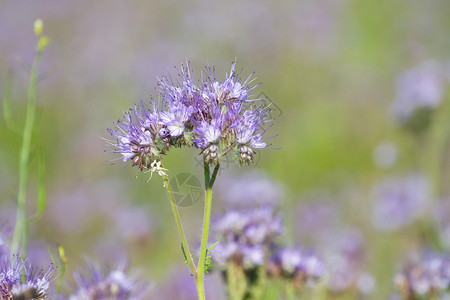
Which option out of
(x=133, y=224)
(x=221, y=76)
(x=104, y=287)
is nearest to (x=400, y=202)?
(x=133, y=224)

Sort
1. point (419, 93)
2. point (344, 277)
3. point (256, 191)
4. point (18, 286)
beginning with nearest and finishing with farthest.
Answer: point (18, 286) < point (344, 277) < point (256, 191) < point (419, 93)

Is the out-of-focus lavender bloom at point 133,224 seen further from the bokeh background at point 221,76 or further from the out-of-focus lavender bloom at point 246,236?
the out-of-focus lavender bloom at point 246,236

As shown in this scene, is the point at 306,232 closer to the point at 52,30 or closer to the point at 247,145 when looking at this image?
the point at 247,145

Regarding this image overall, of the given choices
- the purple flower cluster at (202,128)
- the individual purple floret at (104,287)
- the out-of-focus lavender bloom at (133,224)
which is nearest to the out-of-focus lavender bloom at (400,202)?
the out-of-focus lavender bloom at (133,224)

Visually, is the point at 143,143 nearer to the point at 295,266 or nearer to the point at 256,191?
the point at 295,266

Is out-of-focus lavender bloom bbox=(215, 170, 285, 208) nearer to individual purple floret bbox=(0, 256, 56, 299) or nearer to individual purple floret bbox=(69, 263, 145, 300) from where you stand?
individual purple floret bbox=(69, 263, 145, 300)

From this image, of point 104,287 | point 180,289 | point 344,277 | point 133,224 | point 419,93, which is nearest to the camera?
point 104,287

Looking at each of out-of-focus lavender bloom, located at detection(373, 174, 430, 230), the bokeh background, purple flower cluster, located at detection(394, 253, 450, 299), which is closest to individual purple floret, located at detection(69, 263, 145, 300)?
the bokeh background

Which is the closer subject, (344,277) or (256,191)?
(344,277)
